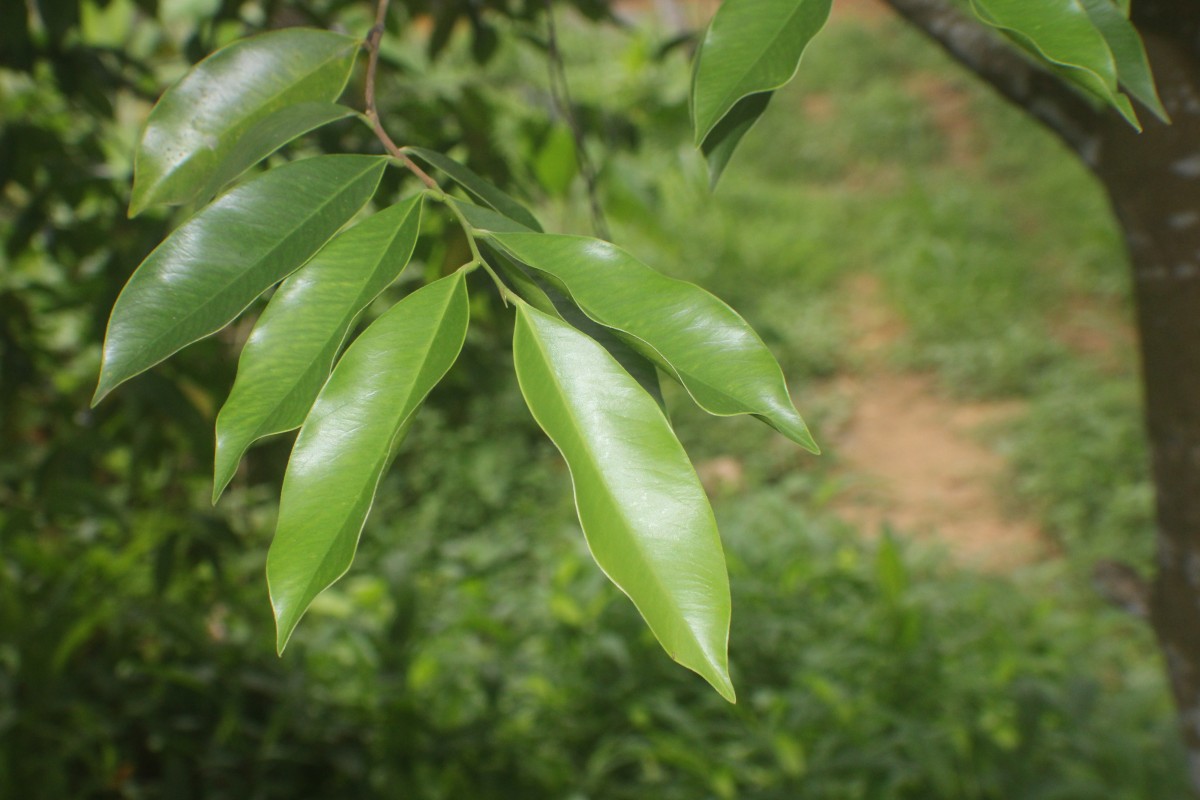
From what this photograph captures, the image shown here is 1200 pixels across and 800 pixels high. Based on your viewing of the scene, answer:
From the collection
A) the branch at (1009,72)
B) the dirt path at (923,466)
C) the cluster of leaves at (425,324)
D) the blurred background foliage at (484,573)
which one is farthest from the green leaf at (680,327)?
the dirt path at (923,466)

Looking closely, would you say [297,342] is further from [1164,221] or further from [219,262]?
[1164,221]

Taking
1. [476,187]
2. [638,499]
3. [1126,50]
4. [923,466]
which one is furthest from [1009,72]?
[923,466]

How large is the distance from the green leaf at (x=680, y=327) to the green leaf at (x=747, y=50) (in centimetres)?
7

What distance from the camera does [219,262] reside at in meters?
0.38

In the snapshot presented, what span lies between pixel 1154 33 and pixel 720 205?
13.9ft

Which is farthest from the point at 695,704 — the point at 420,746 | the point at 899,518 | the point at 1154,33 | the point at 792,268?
the point at 792,268

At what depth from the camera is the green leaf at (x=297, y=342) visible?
0.36 m

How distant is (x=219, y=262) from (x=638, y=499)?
18 centimetres

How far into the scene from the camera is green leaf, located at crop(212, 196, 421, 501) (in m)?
0.36

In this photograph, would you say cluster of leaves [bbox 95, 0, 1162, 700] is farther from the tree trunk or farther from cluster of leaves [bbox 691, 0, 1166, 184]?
the tree trunk

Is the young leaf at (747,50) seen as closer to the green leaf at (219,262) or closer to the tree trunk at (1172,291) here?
the green leaf at (219,262)

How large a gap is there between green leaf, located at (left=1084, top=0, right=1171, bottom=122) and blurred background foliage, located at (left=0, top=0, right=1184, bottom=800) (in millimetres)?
466

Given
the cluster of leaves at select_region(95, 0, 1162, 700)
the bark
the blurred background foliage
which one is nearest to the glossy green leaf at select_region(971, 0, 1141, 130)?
the cluster of leaves at select_region(95, 0, 1162, 700)

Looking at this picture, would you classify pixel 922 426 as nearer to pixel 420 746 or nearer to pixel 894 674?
pixel 894 674
